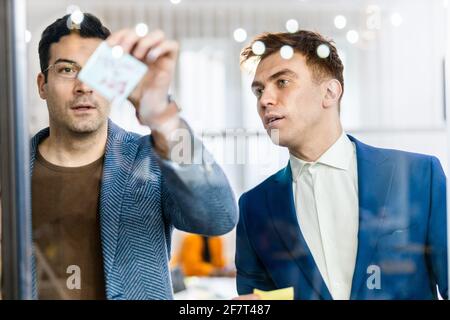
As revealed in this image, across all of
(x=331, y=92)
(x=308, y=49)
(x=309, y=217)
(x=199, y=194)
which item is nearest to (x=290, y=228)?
(x=309, y=217)

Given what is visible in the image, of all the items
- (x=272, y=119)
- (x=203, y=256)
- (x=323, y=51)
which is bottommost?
(x=203, y=256)

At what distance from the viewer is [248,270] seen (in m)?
2.50

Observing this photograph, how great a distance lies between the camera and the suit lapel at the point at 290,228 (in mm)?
2455

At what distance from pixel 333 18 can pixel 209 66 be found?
443 mm

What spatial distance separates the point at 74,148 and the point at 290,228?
2.53 ft

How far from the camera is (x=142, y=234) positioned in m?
2.47

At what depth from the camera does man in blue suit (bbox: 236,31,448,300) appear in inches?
96.4

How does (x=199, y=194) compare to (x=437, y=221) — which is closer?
(x=199, y=194)

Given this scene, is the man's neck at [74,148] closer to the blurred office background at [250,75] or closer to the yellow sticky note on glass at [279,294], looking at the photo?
the blurred office background at [250,75]

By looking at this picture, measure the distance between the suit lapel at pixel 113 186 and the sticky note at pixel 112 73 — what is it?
0.42ft

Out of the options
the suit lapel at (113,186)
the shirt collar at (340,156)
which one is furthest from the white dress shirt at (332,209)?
the suit lapel at (113,186)

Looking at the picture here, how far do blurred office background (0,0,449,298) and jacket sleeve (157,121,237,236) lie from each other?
1.7 inches

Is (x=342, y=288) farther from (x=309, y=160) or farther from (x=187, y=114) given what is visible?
(x=187, y=114)

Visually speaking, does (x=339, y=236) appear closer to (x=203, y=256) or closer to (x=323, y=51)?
(x=203, y=256)
